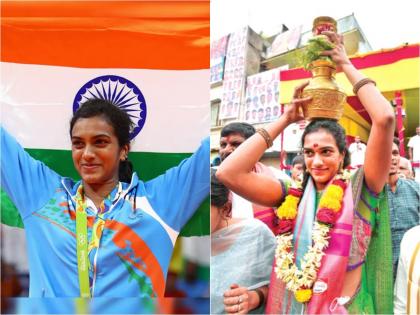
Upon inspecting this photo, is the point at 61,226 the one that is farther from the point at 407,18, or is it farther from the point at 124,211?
the point at 407,18

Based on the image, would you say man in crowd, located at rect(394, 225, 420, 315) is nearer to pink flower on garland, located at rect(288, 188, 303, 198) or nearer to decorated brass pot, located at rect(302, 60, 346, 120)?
pink flower on garland, located at rect(288, 188, 303, 198)

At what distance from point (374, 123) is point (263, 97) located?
30.5 inches

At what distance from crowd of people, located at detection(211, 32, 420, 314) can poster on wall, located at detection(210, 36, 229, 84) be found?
387 mm

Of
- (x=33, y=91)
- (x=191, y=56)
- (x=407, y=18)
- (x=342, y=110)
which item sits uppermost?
(x=407, y=18)

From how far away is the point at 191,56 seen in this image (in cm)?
313

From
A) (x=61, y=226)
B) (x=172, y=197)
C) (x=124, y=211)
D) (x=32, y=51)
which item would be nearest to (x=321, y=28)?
(x=172, y=197)

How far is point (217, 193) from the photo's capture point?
3.03 meters

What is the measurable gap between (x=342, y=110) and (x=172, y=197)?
134cm

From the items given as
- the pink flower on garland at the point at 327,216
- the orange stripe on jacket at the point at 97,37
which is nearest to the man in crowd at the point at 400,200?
the pink flower on garland at the point at 327,216

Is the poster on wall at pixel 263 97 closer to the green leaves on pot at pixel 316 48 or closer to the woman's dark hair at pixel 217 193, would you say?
the green leaves on pot at pixel 316 48

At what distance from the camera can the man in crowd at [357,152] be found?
2895mm

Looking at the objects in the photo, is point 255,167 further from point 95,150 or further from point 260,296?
point 95,150

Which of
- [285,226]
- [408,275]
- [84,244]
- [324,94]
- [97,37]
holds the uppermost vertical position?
[97,37]

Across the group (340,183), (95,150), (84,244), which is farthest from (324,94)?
(84,244)
